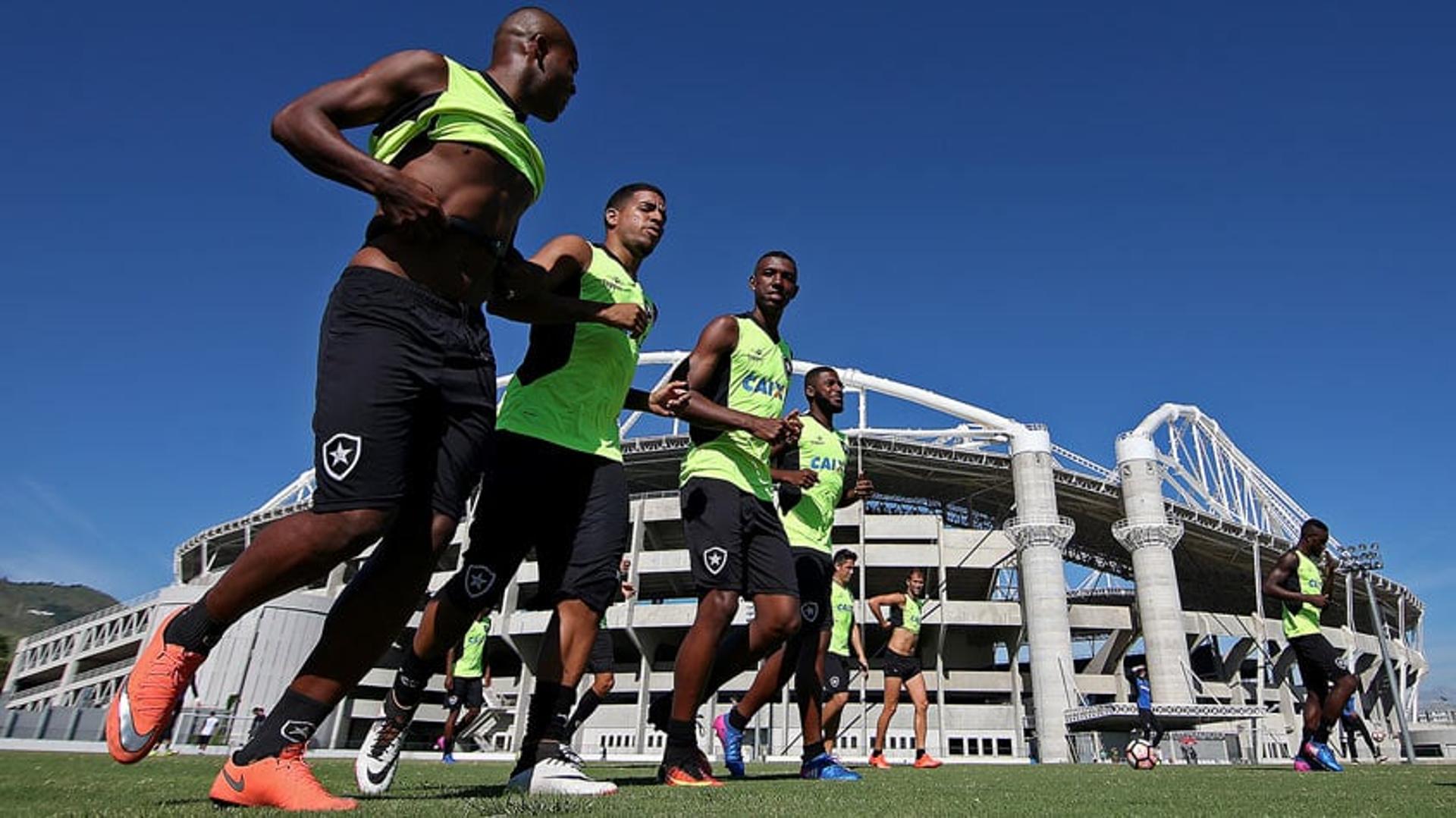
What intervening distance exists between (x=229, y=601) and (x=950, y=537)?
3884 centimetres

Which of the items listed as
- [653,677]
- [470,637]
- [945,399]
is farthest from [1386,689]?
[470,637]

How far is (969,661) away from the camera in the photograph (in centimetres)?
4512

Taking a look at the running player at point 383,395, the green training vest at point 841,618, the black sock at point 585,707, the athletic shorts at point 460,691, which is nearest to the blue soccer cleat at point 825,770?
the black sock at point 585,707

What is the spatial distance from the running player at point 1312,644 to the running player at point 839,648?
3.80 metres

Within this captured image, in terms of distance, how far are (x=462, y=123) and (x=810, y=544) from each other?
433 cm

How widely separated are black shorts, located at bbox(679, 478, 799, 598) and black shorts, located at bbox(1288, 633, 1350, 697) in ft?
17.4

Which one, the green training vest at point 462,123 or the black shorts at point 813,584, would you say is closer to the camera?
the green training vest at point 462,123

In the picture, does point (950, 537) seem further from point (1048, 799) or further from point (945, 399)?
point (1048, 799)

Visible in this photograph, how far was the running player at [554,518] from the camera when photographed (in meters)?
3.35

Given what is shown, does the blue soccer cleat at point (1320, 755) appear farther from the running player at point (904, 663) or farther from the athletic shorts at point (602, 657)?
the athletic shorts at point (602, 657)

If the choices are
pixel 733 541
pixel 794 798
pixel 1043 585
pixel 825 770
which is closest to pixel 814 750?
pixel 825 770

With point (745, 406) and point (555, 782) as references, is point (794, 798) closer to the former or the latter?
point (555, 782)

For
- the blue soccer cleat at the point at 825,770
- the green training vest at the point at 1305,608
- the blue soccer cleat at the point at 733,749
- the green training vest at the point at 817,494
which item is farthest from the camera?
the green training vest at the point at 1305,608

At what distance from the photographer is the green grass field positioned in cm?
233
